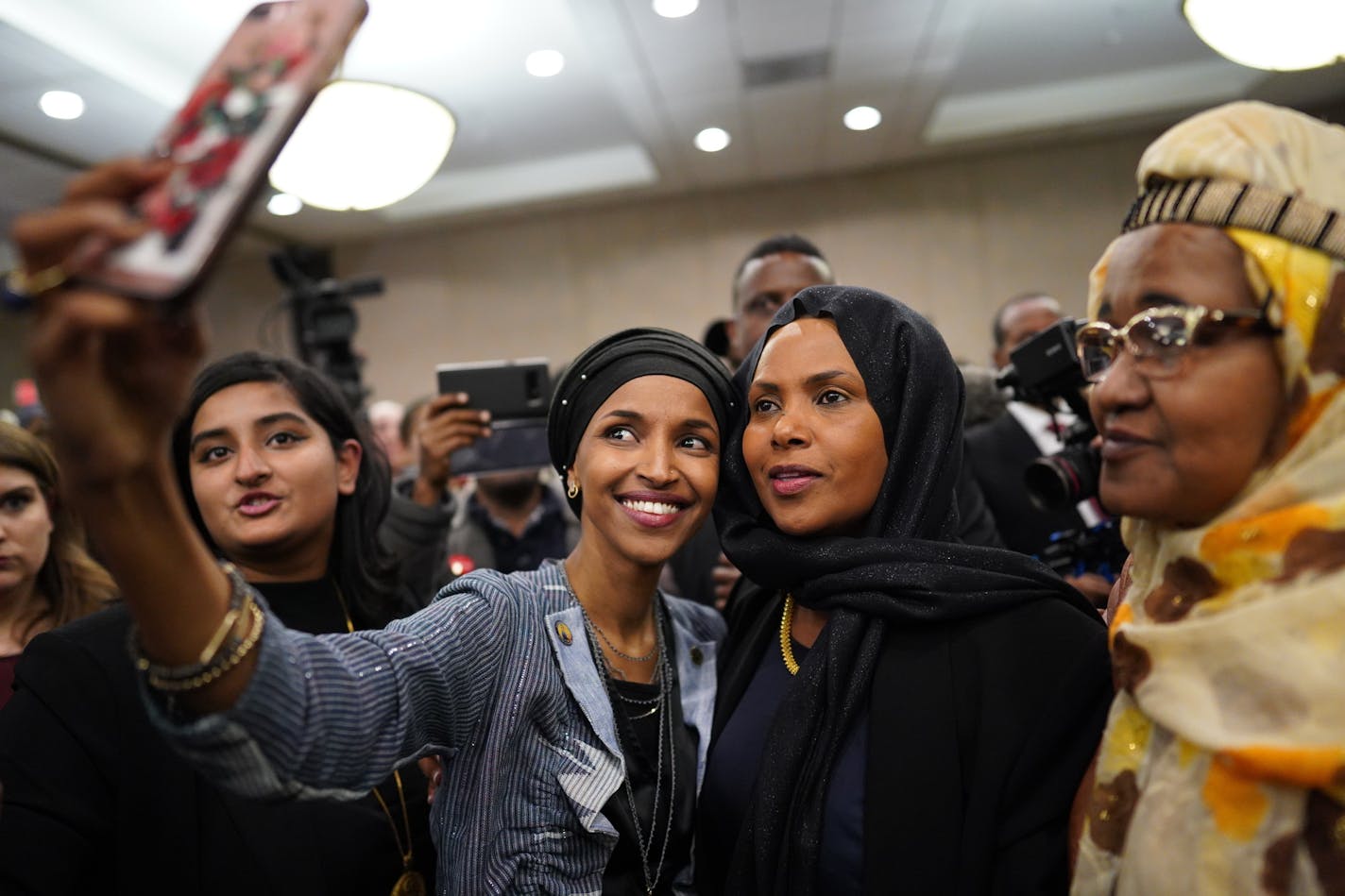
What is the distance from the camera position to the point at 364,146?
409 centimetres

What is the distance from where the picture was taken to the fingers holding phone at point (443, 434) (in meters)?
2.26

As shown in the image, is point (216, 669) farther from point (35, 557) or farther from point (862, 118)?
point (862, 118)

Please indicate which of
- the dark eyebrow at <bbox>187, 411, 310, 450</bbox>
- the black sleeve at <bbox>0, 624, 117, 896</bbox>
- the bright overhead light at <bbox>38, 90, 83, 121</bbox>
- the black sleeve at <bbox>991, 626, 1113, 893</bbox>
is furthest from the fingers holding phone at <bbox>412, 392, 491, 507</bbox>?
the bright overhead light at <bbox>38, 90, 83, 121</bbox>

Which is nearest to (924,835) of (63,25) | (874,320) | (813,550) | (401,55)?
(813,550)

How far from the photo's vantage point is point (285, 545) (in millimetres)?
1560

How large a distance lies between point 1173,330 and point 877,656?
633 millimetres

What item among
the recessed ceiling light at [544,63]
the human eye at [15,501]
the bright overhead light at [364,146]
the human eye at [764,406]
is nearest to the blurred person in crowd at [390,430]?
the bright overhead light at [364,146]

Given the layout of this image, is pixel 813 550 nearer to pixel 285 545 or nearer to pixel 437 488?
pixel 285 545

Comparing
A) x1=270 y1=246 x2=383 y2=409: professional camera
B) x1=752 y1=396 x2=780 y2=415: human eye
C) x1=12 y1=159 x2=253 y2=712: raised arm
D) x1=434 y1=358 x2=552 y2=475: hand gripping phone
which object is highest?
x1=270 y1=246 x2=383 y2=409: professional camera

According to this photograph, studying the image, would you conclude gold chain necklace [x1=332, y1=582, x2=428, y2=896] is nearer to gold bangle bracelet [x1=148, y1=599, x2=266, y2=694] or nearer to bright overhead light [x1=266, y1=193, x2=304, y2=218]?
gold bangle bracelet [x1=148, y1=599, x2=266, y2=694]

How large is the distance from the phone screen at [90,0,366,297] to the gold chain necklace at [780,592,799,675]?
110 cm

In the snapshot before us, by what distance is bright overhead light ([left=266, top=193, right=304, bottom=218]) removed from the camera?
5660mm

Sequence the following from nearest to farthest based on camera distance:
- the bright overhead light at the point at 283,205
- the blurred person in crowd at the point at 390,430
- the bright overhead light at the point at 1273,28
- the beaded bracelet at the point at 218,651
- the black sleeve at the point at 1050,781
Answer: the beaded bracelet at the point at 218,651, the black sleeve at the point at 1050,781, the bright overhead light at the point at 1273,28, the blurred person in crowd at the point at 390,430, the bright overhead light at the point at 283,205

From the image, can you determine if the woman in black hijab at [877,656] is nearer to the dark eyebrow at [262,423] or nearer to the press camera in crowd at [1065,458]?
the press camera in crowd at [1065,458]
